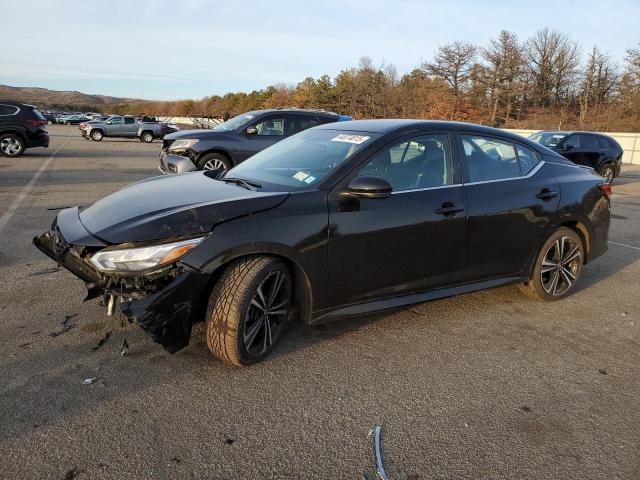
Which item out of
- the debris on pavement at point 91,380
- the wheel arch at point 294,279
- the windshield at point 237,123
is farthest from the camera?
the windshield at point 237,123

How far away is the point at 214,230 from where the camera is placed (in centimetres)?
315

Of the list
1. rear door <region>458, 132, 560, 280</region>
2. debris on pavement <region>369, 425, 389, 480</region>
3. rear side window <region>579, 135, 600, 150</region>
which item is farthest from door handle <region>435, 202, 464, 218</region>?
rear side window <region>579, 135, 600, 150</region>

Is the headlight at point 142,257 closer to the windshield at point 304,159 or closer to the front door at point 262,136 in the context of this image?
the windshield at point 304,159

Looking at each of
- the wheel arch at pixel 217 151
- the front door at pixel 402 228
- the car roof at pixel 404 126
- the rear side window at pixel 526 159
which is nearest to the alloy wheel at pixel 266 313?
the front door at pixel 402 228

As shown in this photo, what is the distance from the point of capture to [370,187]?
138 inches

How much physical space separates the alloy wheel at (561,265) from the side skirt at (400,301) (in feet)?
1.81

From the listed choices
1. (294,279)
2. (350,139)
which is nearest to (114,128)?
(350,139)

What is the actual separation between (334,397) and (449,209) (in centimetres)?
176

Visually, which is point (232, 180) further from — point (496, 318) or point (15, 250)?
point (15, 250)

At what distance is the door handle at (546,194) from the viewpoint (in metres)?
4.66

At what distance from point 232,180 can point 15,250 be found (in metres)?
3.30

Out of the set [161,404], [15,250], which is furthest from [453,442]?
[15,250]

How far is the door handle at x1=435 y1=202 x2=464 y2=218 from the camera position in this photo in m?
4.02

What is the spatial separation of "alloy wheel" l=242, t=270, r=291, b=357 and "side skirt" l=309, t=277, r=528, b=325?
0.24m
